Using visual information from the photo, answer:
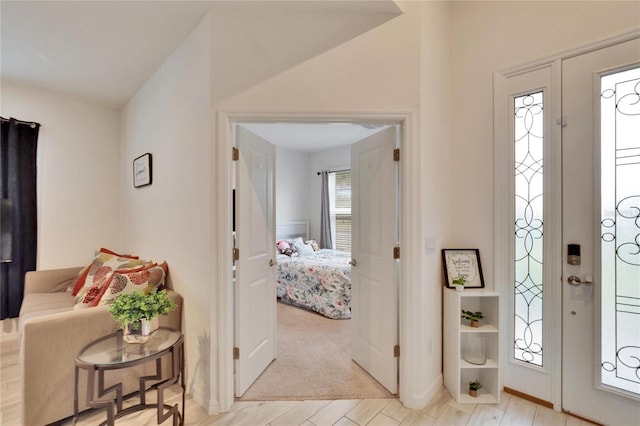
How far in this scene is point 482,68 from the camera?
2.22 metres

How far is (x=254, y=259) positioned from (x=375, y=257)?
3.29 feet

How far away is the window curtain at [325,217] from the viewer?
20.0 feet

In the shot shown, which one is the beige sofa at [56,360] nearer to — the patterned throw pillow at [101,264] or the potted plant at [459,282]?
the patterned throw pillow at [101,264]

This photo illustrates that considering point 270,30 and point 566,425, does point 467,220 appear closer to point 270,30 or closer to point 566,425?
point 566,425

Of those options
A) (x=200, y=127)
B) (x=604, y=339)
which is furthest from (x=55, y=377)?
(x=604, y=339)

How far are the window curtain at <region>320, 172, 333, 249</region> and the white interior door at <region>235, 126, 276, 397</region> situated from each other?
3.49m

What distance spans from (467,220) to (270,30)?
81.7 inches

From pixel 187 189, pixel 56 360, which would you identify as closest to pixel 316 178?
pixel 187 189

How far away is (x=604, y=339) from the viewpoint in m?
1.79

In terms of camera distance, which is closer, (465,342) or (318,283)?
(465,342)

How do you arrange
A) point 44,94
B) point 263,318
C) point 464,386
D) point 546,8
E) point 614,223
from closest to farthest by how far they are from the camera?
1. point 614,223
2. point 546,8
3. point 464,386
4. point 263,318
5. point 44,94

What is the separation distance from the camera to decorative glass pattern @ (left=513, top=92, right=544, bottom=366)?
2.03 meters

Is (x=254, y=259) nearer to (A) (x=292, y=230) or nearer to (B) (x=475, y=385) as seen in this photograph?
(B) (x=475, y=385)

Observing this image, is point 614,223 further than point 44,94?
No
